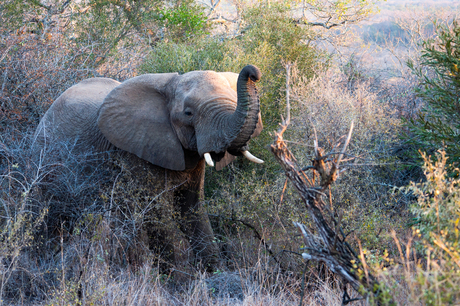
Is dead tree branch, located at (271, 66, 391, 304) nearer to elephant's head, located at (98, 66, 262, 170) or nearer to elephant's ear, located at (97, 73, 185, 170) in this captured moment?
elephant's head, located at (98, 66, 262, 170)

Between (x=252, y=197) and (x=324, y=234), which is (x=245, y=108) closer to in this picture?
(x=252, y=197)

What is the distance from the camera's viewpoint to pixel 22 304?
3867 mm

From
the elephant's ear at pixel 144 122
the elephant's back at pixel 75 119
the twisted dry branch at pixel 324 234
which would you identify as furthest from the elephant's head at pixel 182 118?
the twisted dry branch at pixel 324 234

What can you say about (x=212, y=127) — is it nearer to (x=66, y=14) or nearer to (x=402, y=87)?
(x=402, y=87)

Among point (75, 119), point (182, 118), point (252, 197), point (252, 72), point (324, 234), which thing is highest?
point (252, 72)

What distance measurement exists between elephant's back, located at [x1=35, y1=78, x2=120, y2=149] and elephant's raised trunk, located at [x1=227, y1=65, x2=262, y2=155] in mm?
2111

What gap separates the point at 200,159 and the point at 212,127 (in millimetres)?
882

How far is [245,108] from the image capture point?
14.0ft

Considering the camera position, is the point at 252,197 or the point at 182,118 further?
the point at 252,197

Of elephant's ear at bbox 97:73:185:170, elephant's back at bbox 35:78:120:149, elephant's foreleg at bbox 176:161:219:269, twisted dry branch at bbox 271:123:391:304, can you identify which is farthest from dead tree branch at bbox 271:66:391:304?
elephant's back at bbox 35:78:120:149

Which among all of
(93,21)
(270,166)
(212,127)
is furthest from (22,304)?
(93,21)

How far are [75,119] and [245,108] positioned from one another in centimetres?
282

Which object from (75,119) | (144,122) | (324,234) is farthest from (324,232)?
(75,119)

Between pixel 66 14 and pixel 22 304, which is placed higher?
Answer: pixel 66 14
